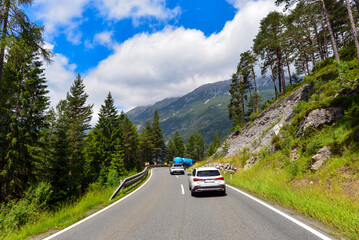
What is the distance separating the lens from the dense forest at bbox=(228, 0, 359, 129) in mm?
14904

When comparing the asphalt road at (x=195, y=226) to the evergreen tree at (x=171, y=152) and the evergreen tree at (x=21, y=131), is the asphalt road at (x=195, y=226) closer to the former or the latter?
the evergreen tree at (x=21, y=131)

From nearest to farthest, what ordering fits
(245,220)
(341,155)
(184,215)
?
1. (245,220)
2. (184,215)
3. (341,155)

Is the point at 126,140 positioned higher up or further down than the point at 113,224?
higher up

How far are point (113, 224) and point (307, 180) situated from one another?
8.23 m

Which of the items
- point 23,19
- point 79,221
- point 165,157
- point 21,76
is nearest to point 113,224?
point 79,221

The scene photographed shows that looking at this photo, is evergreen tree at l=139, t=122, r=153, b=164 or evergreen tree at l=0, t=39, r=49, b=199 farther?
evergreen tree at l=139, t=122, r=153, b=164

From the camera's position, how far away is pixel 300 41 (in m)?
20.9

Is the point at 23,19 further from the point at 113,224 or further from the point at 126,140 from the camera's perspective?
the point at 126,140

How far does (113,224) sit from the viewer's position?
18.0ft

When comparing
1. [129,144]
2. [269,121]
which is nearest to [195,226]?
[269,121]

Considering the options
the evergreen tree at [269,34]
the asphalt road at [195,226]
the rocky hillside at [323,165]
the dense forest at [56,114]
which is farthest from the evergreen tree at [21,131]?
the evergreen tree at [269,34]

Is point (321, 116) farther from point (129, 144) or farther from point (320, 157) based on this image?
point (129, 144)

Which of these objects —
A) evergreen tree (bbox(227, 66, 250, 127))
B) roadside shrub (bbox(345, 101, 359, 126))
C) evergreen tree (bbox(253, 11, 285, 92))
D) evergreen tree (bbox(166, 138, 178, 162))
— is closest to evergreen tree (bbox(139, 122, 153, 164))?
evergreen tree (bbox(166, 138, 178, 162))

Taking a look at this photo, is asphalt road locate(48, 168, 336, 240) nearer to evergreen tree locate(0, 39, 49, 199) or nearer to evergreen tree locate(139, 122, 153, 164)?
evergreen tree locate(0, 39, 49, 199)
